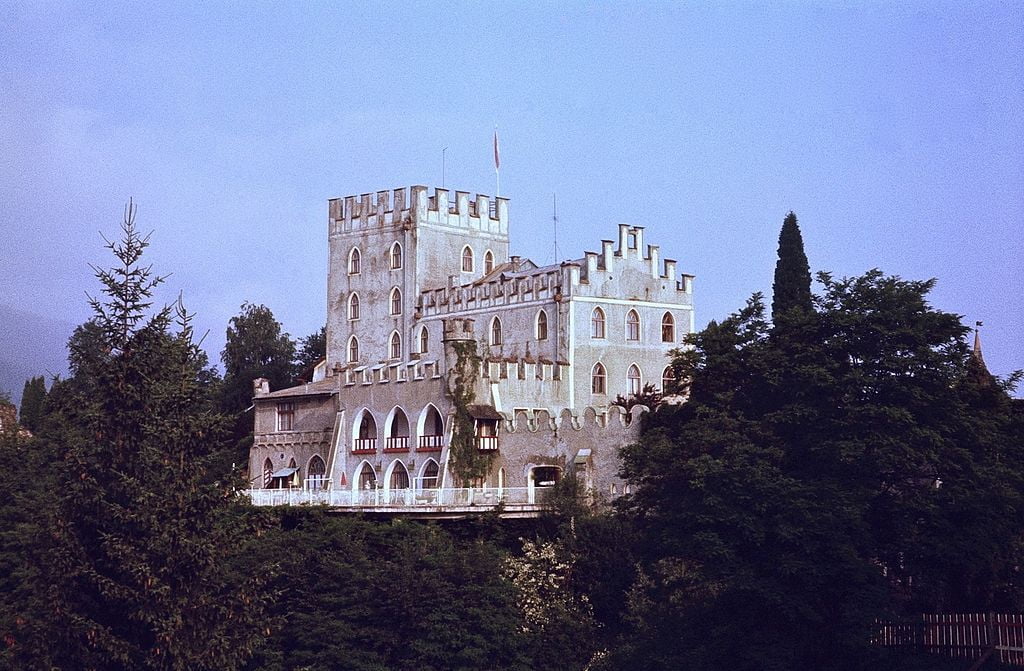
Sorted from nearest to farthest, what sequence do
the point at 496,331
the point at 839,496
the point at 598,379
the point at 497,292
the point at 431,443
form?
the point at 839,496
the point at 431,443
the point at 598,379
the point at 496,331
the point at 497,292

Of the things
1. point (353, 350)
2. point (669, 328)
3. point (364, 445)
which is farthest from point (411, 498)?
point (353, 350)

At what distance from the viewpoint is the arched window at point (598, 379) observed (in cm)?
5878

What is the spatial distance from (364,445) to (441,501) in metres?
10.3

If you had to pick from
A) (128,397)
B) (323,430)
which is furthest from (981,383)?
(323,430)

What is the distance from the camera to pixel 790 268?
54.2 metres

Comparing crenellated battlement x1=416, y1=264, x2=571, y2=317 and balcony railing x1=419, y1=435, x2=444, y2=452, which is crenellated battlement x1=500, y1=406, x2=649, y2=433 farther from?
crenellated battlement x1=416, y1=264, x2=571, y2=317

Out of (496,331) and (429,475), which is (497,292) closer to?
(496,331)

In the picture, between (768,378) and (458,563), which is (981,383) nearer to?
(768,378)

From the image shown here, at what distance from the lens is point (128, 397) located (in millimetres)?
30094

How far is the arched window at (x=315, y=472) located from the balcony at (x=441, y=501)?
10263 millimetres

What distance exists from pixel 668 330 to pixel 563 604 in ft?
58.0

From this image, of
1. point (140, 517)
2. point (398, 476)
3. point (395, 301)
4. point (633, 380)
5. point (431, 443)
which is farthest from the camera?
point (395, 301)

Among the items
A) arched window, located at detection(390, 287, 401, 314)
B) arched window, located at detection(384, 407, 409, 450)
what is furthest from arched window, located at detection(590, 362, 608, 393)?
arched window, located at detection(390, 287, 401, 314)

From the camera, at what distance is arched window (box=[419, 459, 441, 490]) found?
55.7m
